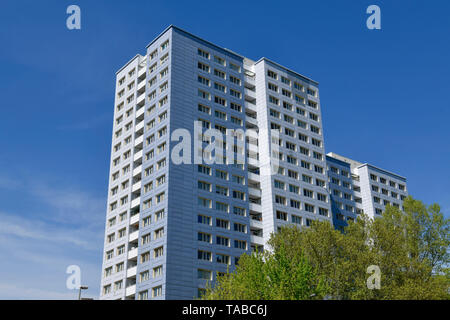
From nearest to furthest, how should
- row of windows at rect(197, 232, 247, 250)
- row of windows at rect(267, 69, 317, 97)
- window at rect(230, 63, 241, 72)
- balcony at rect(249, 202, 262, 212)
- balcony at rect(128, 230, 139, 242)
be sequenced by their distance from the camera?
row of windows at rect(197, 232, 247, 250)
balcony at rect(128, 230, 139, 242)
balcony at rect(249, 202, 262, 212)
window at rect(230, 63, 241, 72)
row of windows at rect(267, 69, 317, 97)

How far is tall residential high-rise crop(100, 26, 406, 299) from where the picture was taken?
70.9 meters

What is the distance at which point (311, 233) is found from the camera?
2309 inches

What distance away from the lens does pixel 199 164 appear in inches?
3000

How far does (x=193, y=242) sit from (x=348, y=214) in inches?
2281

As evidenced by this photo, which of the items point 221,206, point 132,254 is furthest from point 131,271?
point 221,206

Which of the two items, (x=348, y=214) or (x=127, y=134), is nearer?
(x=127, y=134)

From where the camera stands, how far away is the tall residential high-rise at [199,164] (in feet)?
233

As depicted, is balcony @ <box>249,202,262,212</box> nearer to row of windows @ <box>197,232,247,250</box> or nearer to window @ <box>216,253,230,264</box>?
row of windows @ <box>197,232,247,250</box>

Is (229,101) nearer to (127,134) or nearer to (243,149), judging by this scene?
→ (243,149)

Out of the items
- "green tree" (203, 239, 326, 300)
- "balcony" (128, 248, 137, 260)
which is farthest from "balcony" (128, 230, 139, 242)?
"green tree" (203, 239, 326, 300)

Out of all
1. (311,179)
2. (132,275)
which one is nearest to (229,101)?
(311,179)

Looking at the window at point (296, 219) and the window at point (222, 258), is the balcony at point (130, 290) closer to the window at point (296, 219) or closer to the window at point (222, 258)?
the window at point (222, 258)

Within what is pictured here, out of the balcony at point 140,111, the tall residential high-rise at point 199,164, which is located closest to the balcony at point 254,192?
the tall residential high-rise at point 199,164

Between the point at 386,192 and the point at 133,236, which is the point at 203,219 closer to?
the point at 133,236
